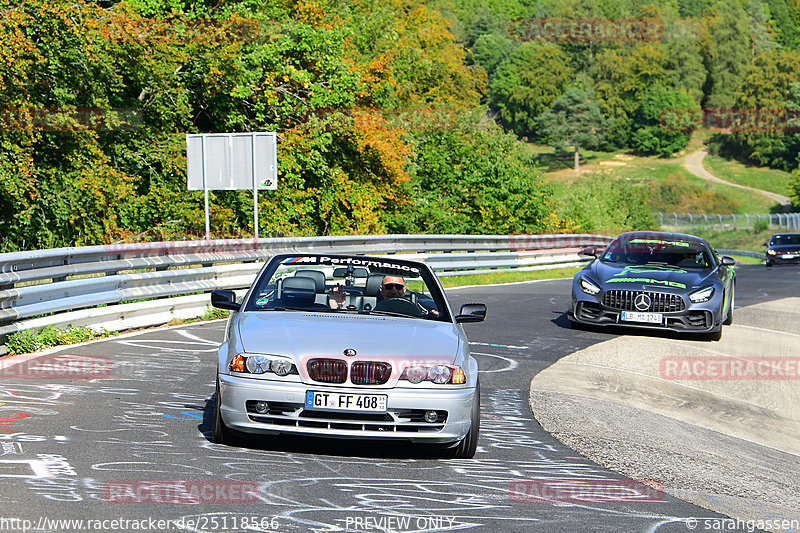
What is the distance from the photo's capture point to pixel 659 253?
15266 millimetres

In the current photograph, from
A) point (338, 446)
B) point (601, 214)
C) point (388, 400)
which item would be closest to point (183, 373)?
point (338, 446)

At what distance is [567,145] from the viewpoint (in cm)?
14425

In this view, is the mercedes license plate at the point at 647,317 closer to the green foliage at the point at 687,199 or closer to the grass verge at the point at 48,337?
the grass verge at the point at 48,337

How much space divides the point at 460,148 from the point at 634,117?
120504 mm

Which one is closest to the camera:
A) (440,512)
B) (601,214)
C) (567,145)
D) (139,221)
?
(440,512)

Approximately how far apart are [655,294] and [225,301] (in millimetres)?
7639

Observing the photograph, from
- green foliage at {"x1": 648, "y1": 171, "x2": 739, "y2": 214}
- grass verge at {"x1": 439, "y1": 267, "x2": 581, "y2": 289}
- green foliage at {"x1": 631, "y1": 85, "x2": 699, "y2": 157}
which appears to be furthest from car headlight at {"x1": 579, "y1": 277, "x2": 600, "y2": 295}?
green foliage at {"x1": 631, "y1": 85, "x2": 699, "y2": 157}

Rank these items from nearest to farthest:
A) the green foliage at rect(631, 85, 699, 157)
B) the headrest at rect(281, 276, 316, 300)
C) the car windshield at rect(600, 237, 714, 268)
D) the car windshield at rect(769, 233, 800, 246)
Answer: the headrest at rect(281, 276, 316, 300)
the car windshield at rect(600, 237, 714, 268)
the car windshield at rect(769, 233, 800, 246)
the green foliage at rect(631, 85, 699, 157)

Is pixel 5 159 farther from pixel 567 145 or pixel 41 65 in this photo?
pixel 567 145

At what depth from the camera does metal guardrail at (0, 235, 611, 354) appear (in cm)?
1070

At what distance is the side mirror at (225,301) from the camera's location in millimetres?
7547

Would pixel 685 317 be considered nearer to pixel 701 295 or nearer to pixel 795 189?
pixel 701 295

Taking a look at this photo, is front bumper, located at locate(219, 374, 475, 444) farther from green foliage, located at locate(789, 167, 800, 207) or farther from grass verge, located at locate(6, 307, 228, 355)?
green foliage, located at locate(789, 167, 800, 207)

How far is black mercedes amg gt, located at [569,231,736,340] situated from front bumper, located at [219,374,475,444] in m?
7.87
